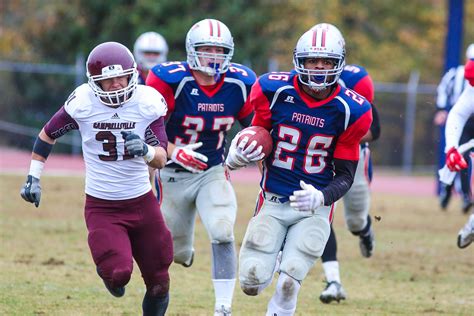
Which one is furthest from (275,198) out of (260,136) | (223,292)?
(223,292)

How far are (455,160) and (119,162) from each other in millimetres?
2755

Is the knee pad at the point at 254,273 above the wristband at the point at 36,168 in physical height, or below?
below

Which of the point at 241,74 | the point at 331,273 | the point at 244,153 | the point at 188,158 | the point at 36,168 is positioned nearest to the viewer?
the point at 244,153

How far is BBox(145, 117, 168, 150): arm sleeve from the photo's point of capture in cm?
548

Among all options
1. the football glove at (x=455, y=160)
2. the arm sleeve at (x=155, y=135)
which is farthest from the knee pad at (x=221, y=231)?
the football glove at (x=455, y=160)

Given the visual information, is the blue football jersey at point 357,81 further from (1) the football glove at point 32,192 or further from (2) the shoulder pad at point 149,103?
(1) the football glove at point 32,192

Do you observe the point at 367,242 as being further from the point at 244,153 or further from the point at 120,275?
the point at 120,275

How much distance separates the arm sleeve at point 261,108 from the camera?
18.2 feet

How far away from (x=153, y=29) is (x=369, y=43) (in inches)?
287

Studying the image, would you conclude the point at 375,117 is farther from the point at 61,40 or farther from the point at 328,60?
the point at 61,40

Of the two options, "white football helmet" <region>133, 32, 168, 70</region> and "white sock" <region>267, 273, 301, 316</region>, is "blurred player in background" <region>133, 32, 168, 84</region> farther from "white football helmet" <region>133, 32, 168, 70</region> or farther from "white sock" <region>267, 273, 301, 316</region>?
"white sock" <region>267, 273, 301, 316</region>

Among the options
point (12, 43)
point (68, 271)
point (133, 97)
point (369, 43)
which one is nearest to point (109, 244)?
point (133, 97)

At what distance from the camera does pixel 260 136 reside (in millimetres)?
5457

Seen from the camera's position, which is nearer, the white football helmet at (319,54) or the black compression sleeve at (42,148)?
the white football helmet at (319,54)
